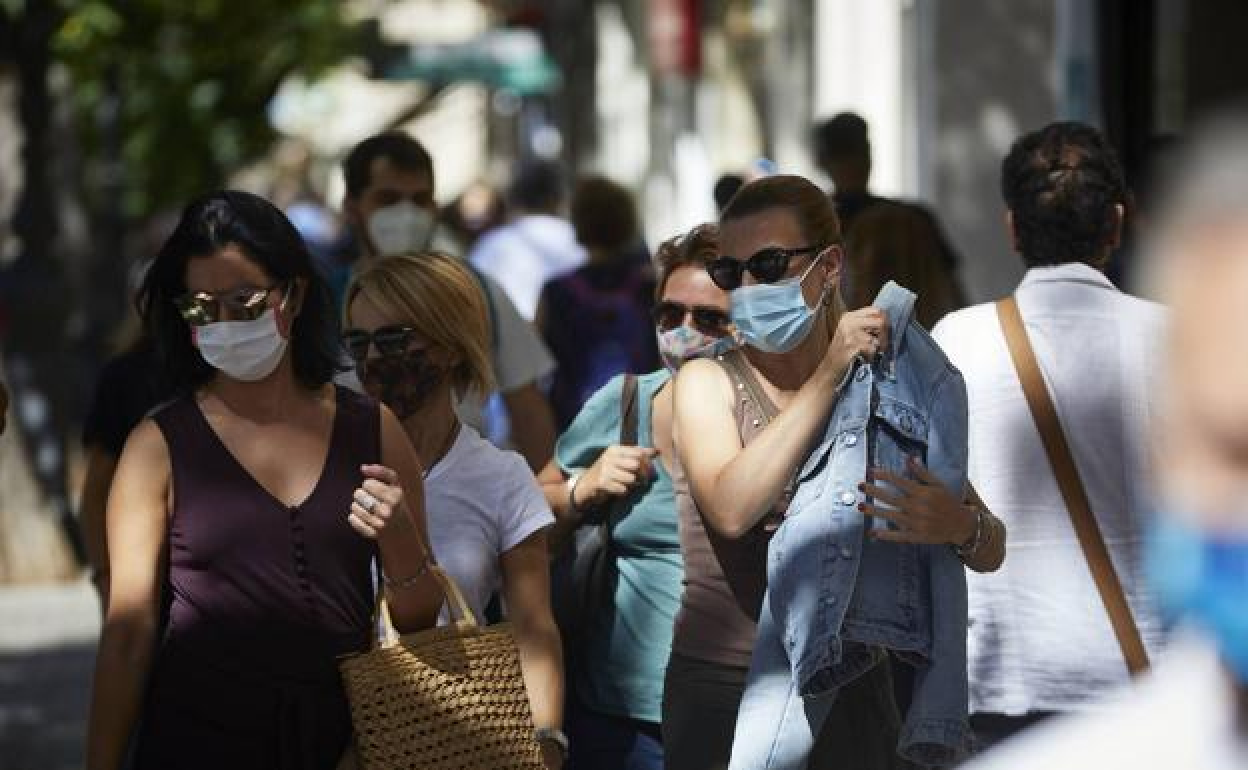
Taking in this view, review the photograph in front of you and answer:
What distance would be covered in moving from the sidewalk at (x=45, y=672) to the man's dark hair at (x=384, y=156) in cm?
271

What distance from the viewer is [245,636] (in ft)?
14.1

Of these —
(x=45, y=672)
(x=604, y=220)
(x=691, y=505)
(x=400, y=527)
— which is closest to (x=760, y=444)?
(x=691, y=505)

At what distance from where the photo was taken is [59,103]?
17062 mm

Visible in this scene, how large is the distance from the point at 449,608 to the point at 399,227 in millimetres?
3188

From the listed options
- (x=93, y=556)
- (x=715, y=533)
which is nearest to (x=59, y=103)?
(x=93, y=556)

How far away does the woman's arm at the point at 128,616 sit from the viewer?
4.30 meters

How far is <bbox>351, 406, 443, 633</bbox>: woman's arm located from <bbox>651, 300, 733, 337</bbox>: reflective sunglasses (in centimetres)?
111

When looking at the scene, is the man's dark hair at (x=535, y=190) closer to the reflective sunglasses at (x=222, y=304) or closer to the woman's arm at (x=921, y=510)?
the reflective sunglasses at (x=222, y=304)

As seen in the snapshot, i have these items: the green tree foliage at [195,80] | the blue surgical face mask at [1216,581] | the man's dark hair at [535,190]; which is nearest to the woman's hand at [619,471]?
the blue surgical face mask at [1216,581]

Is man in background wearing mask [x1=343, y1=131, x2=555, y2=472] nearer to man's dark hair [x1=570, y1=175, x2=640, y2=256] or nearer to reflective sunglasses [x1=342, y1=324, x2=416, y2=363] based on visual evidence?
reflective sunglasses [x1=342, y1=324, x2=416, y2=363]

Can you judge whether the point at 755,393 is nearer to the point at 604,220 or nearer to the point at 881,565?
the point at 881,565

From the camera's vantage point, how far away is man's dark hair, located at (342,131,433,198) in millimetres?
7582

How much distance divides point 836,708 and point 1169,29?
7.52 m

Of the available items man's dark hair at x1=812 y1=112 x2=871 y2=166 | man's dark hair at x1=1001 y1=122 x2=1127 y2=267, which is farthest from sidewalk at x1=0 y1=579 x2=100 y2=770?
man's dark hair at x1=1001 y1=122 x2=1127 y2=267
